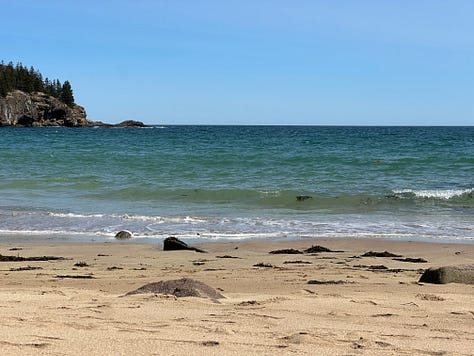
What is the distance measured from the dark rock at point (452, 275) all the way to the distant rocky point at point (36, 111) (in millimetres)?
107003

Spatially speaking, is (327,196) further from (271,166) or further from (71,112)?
(71,112)

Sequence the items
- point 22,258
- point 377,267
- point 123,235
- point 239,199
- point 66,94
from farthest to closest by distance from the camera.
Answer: point 66,94, point 239,199, point 123,235, point 22,258, point 377,267

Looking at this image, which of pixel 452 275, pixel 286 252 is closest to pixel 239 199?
pixel 286 252

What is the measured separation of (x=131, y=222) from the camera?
14.4 metres

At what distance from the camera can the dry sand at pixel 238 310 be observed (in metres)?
4.20

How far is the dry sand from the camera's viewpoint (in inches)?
165

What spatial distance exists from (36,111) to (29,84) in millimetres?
5743

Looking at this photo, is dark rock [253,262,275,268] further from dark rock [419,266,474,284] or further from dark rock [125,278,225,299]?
dark rock [125,278,225,299]

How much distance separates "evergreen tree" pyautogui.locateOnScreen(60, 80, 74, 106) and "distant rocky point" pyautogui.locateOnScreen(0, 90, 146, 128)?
50.3 inches

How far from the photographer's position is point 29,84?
369 ft

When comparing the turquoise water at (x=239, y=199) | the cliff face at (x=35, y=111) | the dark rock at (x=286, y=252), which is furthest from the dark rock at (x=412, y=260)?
the cliff face at (x=35, y=111)

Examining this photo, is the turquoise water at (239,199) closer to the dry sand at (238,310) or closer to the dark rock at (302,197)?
the dark rock at (302,197)

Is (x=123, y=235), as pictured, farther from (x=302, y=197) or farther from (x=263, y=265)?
(x=302, y=197)

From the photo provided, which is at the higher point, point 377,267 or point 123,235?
point 377,267
